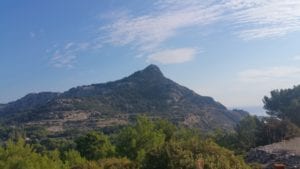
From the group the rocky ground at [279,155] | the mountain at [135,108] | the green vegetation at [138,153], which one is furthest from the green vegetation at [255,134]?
the mountain at [135,108]

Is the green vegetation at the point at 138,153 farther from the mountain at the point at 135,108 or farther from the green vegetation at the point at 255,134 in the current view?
the mountain at the point at 135,108

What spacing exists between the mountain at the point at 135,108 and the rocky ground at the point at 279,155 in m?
91.2

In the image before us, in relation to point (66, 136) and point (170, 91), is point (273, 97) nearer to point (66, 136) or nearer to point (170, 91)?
point (66, 136)

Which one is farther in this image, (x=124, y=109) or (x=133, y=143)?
(x=124, y=109)

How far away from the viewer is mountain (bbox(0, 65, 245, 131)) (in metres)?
140

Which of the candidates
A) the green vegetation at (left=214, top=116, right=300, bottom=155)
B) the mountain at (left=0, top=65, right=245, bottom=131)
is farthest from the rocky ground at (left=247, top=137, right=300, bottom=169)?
the mountain at (left=0, top=65, right=245, bottom=131)

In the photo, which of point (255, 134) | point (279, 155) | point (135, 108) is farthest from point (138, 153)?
point (135, 108)

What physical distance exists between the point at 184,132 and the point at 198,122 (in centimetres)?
8067

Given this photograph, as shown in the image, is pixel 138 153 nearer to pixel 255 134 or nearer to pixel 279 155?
pixel 255 134

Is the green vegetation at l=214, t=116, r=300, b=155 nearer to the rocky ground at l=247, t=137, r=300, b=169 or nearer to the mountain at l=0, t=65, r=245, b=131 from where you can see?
the rocky ground at l=247, t=137, r=300, b=169

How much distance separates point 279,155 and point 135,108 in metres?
135

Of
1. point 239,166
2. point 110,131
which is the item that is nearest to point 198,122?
point 110,131

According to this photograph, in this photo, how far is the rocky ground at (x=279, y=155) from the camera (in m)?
28.6

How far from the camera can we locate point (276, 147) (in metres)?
34.4
